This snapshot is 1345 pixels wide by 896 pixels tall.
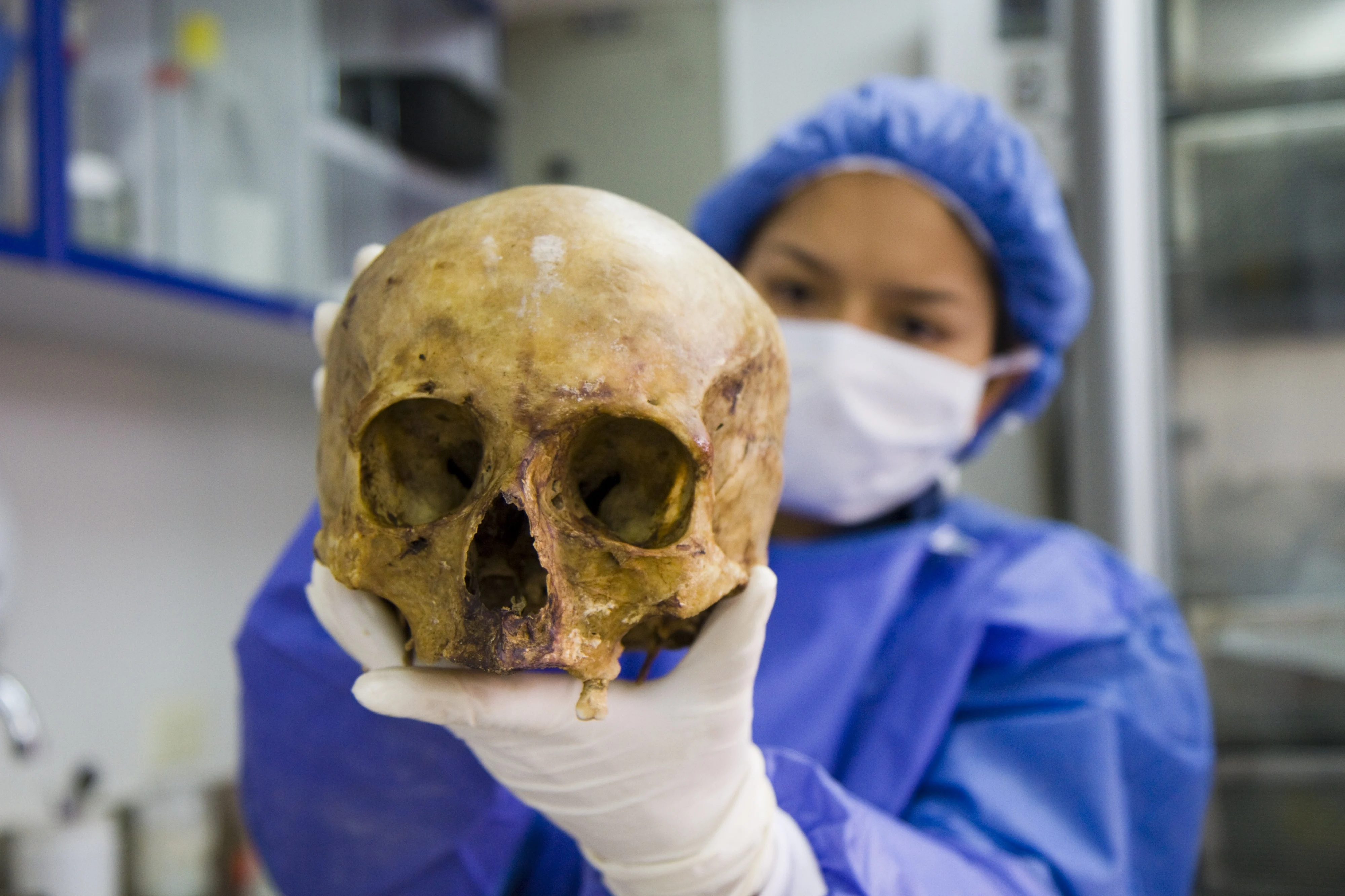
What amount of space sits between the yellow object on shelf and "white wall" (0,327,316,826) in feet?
1.72

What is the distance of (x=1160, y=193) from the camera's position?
1.99 meters

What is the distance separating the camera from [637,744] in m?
0.67

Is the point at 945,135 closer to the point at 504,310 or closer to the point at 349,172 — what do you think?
the point at 504,310

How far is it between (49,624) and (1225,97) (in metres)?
2.32

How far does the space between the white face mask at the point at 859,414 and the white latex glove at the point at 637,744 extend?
0.45m

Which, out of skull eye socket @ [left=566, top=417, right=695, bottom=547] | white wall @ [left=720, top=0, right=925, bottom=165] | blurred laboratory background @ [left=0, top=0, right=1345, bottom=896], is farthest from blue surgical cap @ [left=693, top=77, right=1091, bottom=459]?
white wall @ [left=720, top=0, right=925, bottom=165]

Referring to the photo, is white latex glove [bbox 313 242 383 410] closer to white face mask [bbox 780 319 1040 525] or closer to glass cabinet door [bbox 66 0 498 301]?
white face mask [bbox 780 319 1040 525]

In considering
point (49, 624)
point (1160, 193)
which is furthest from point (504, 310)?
point (1160, 193)

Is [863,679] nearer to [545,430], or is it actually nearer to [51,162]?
[545,430]

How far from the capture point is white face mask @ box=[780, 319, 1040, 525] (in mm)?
1119

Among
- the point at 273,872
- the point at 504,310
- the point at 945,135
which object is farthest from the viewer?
the point at 945,135

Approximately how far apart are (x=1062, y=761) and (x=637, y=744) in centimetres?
56

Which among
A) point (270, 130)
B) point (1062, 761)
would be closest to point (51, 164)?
point (270, 130)

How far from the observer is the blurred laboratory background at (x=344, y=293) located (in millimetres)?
1622
